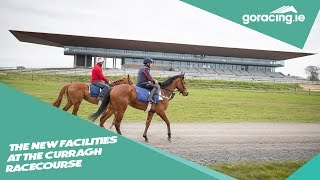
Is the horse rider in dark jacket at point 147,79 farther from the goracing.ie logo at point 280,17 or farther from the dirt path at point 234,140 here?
the goracing.ie logo at point 280,17

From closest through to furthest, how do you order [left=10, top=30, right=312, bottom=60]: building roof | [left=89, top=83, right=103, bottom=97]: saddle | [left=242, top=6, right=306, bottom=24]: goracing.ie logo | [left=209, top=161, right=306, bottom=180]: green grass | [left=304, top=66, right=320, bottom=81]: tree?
[left=209, top=161, right=306, bottom=180]: green grass, [left=10, top=30, right=312, bottom=60]: building roof, [left=242, top=6, right=306, bottom=24]: goracing.ie logo, [left=89, top=83, right=103, bottom=97]: saddle, [left=304, top=66, right=320, bottom=81]: tree

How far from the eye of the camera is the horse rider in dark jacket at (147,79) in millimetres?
6365

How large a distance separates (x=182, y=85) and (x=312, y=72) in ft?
9.22

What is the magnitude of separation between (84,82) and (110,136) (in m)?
1.75

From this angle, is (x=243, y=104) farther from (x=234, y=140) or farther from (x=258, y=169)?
(x=258, y=169)

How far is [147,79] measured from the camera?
6.62 meters

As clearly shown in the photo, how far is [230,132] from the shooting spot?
26.0 feet

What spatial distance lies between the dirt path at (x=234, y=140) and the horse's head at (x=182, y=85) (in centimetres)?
94

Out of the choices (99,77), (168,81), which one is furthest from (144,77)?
(99,77)

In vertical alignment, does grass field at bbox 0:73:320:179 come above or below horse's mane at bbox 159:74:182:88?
below

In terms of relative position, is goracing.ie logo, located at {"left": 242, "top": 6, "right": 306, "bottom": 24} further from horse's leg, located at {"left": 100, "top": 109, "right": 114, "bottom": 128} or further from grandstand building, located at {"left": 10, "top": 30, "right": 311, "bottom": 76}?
horse's leg, located at {"left": 100, "top": 109, "right": 114, "bottom": 128}

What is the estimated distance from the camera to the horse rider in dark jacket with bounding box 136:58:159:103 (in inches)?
251

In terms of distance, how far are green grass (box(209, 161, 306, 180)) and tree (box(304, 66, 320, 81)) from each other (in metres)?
2.15

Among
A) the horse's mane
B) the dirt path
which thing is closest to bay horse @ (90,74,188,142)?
the horse's mane
